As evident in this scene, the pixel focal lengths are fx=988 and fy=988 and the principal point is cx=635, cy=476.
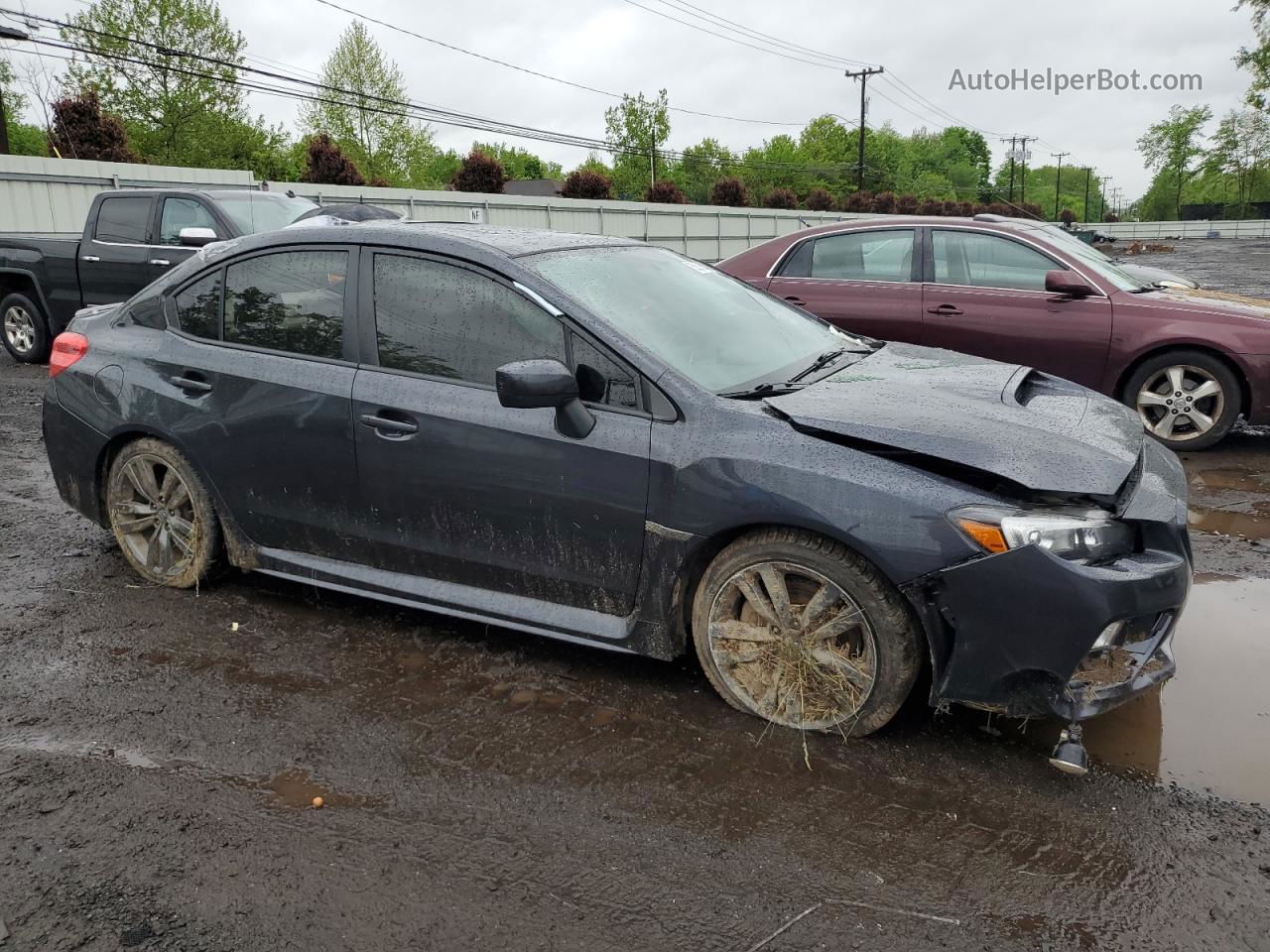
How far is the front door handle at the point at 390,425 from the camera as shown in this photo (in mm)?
3699

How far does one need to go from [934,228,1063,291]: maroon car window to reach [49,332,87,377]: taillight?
5.73 m

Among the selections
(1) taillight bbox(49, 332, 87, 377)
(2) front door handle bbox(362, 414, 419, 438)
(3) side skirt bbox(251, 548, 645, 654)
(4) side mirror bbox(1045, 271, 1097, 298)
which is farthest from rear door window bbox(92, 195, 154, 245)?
(4) side mirror bbox(1045, 271, 1097, 298)

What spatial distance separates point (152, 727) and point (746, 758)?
6.63ft

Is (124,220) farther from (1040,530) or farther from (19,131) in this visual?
(19,131)

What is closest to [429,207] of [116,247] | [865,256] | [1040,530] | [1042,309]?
[116,247]

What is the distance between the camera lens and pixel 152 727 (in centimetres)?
339

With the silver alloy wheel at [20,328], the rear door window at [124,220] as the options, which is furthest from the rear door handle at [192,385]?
the silver alloy wheel at [20,328]

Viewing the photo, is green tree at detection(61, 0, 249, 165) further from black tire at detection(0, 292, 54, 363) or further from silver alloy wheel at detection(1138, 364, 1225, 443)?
silver alloy wheel at detection(1138, 364, 1225, 443)

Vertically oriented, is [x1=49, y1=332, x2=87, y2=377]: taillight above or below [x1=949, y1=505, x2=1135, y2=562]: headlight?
above

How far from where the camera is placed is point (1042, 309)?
23.5 feet

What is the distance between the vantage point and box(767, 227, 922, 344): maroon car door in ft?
24.6

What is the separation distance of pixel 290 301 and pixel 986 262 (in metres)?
5.32

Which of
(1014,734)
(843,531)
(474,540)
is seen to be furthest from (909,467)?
(474,540)

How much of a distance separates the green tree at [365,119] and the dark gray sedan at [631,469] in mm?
56278
